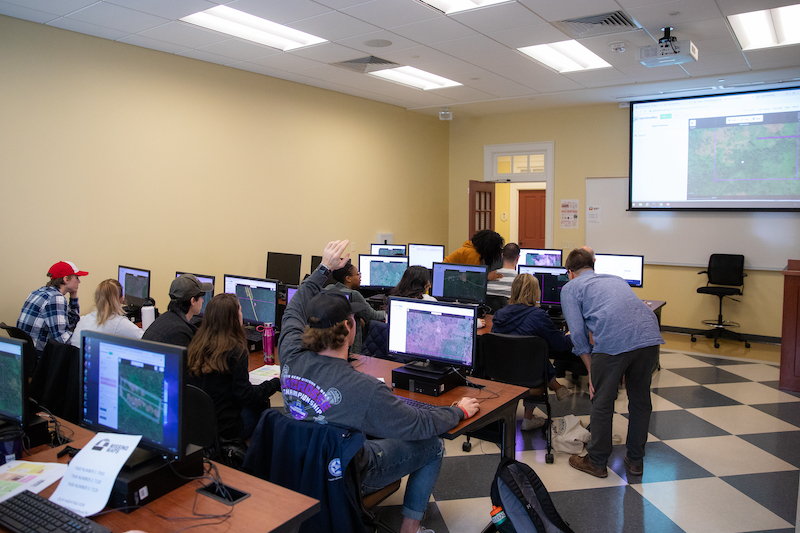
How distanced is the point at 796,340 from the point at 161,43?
622cm

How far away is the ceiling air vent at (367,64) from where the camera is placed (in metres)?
5.62

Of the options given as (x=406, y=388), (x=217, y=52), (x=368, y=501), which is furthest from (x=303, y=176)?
(x=368, y=501)

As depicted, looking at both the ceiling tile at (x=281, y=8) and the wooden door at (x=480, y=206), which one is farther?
the wooden door at (x=480, y=206)

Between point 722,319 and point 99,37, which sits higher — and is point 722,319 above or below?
below

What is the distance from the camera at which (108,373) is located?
1736mm

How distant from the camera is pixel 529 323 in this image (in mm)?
3785

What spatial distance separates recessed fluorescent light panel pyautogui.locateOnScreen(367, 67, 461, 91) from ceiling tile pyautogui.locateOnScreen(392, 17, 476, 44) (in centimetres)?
135

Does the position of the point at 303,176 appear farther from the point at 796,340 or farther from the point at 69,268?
the point at 796,340

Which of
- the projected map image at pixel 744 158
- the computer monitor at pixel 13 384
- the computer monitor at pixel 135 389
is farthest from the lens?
the projected map image at pixel 744 158

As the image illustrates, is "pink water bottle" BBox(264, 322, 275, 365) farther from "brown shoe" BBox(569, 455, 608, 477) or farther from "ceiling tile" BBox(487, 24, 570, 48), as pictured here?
"ceiling tile" BBox(487, 24, 570, 48)

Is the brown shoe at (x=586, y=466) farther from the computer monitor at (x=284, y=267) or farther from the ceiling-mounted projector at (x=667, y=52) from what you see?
the ceiling-mounted projector at (x=667, y=52)

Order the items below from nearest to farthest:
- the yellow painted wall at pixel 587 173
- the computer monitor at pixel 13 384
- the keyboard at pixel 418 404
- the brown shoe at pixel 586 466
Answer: the computer monitor at pixel 13 384 → the keyboard at pixel 418 404 → the brown shoe at pixel 586 466 → the yellow painted wall at pixel 587 173

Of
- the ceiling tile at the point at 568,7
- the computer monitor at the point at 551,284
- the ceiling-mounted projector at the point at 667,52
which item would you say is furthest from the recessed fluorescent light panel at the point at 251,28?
the computer monitor at the point at 551,284

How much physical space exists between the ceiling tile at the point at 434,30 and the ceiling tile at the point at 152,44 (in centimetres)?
211
